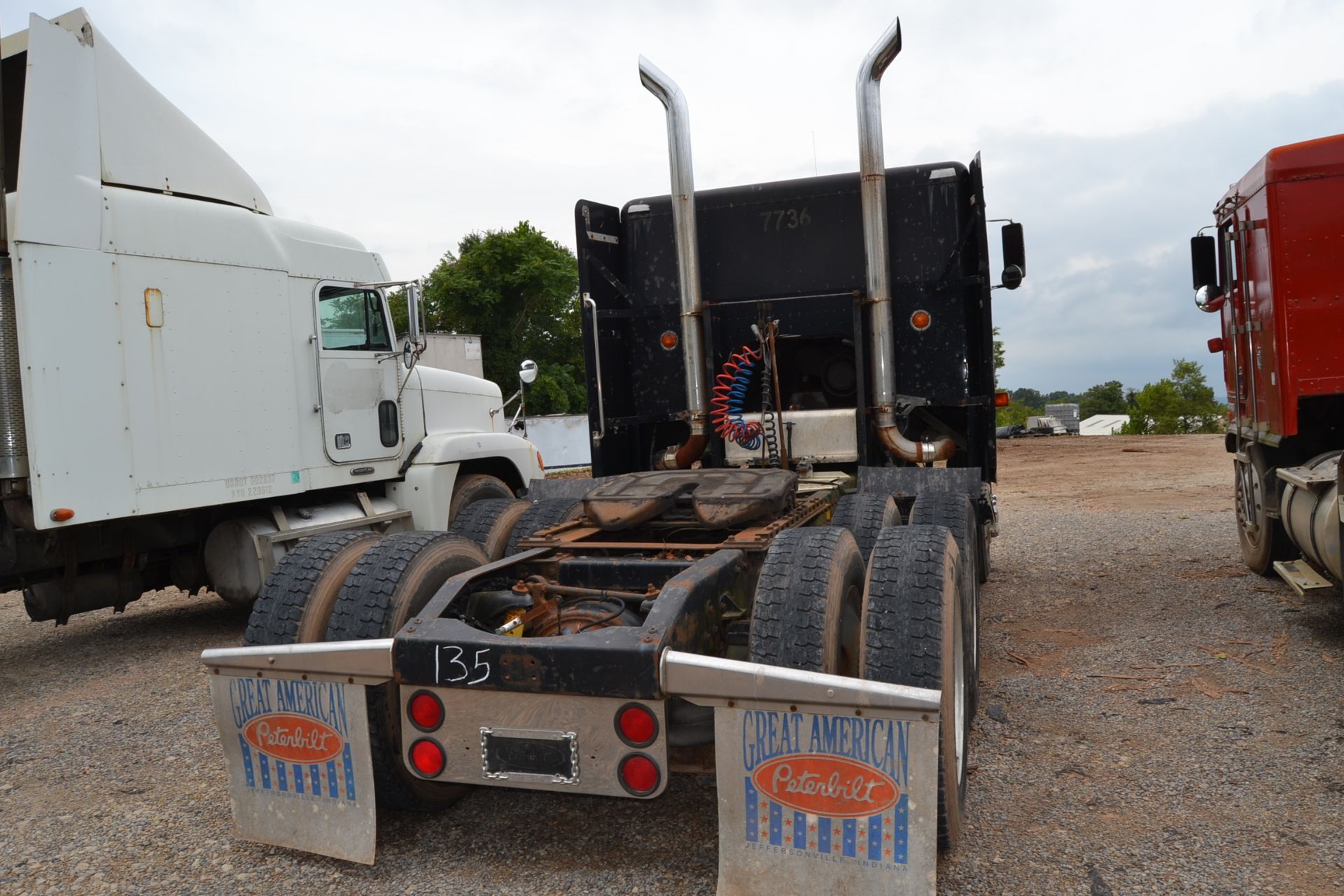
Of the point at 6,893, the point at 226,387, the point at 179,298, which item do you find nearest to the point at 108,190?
the point at 179,298

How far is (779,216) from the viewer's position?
6.91 metres

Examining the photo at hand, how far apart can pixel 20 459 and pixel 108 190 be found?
168 centimetres

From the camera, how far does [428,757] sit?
3027 mm

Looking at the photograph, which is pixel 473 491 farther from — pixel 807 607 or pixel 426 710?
pixel 807 607

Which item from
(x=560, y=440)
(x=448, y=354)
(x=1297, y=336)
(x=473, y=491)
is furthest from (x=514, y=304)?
(x=1297, y=336)

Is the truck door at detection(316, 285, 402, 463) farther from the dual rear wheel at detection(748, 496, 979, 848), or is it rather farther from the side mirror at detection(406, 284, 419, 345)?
the dual rear wheel at detection(748, 496, 979, 848)

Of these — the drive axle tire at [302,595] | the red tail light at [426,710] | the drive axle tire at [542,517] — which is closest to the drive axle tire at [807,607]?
the red tail light at [426,710]

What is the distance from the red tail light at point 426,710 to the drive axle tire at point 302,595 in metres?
0.63

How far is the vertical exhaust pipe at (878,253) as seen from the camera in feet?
20.4

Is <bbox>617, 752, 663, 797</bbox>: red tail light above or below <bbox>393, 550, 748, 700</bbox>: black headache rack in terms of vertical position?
below

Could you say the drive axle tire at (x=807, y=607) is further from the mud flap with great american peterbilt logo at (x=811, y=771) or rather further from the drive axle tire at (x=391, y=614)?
the drive axle tire at (x=391, y=614)

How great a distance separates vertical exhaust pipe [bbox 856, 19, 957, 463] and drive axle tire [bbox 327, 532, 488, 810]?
3480 mm

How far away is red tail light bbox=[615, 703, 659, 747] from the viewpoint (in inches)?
110

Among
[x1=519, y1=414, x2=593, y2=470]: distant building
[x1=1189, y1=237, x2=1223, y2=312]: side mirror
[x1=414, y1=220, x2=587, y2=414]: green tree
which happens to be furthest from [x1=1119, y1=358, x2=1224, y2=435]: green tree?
[x1=1189, y1=237, x2=1223, y2=312]: side mirror
